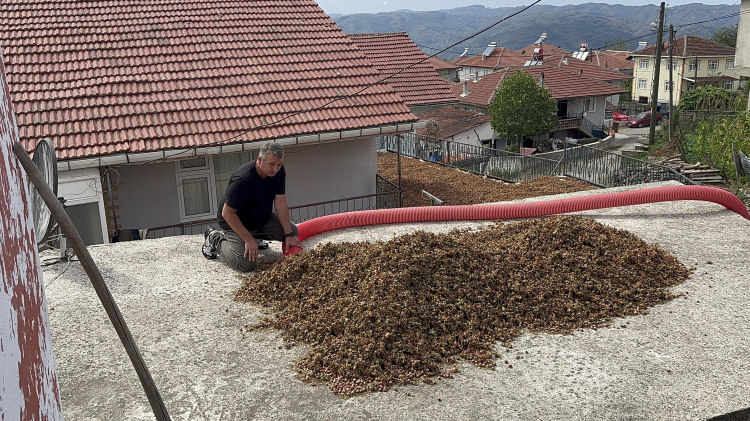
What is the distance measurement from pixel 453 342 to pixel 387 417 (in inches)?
39.4

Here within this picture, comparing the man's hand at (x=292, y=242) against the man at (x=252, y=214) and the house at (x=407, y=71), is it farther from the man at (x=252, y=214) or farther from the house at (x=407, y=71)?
the house at (x=407, y=71)

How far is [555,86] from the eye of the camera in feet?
165

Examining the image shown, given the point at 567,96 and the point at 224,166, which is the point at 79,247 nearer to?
the point at 224,166

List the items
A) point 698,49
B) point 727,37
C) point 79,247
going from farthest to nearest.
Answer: point 727,37, point 698,49, point 79,247

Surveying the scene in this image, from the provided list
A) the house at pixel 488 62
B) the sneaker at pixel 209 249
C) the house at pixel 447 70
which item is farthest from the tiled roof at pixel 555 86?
the sneaker at pixel 209 249

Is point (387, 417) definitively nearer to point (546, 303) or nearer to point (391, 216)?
point (546, 303)

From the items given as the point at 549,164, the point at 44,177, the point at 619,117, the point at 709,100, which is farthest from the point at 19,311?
the point at 619,117

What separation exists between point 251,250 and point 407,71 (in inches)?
512

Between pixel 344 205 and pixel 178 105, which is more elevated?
pixel 178 105

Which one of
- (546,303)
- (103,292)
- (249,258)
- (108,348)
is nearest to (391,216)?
(249,258)

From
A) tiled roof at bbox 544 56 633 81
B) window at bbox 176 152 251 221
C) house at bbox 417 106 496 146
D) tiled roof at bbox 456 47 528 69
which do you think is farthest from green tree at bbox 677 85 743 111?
tiled roof at bbox 456 47 528 69

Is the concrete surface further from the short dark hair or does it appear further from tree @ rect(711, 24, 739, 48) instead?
tree @ rect(711, 24, 739, 48)

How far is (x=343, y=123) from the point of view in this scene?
10.3 m

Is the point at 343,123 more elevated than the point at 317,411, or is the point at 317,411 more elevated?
the point at 343,123
